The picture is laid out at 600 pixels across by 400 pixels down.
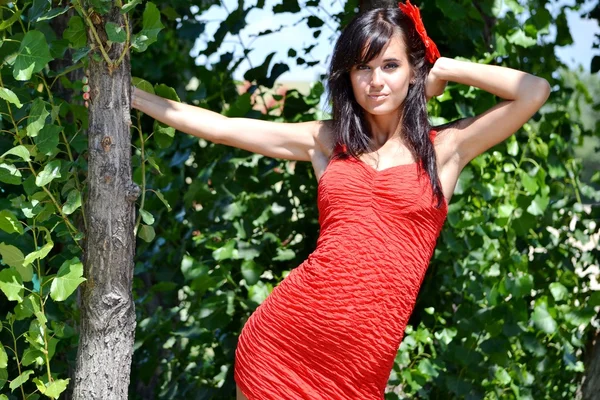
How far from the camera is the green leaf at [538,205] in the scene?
3104mm

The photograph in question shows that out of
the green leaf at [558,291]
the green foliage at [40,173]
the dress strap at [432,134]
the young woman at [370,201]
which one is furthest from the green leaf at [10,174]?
the green leaf at [558,291]

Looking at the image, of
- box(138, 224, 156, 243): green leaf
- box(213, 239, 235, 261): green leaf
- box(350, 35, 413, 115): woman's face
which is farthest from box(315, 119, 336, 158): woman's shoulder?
box(213, 239, 235, 261): green leaf

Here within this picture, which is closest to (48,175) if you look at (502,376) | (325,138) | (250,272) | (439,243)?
(325,138)

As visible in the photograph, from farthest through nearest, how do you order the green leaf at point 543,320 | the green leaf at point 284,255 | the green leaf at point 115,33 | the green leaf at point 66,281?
1. the green leaf at point 543,320
2. the green leaf at point 284,255
3. the green leaf at point 66,281
4. the green leaf at point 115,33

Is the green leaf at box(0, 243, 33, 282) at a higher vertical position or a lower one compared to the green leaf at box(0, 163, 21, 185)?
lower

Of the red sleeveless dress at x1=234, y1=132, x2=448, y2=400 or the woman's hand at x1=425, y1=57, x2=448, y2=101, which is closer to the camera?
the red sleeveless dress at x1=234, y1=132, x2=448, y2=400

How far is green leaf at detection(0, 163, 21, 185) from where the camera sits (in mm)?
2062

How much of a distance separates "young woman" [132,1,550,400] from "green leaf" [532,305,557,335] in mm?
1144

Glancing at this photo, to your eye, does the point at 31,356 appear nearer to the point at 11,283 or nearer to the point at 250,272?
the point at 11,283

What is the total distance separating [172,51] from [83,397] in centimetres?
209

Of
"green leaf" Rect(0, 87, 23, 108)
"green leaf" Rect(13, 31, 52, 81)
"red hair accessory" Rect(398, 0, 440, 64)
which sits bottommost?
"green leaf" Rect(0, 87, 23, 108)

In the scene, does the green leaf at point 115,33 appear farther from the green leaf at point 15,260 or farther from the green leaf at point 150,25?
the green leaf at point 15,260

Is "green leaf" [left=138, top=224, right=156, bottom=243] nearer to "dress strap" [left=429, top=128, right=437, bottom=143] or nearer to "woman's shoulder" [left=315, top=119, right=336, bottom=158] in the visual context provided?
"woman's shoulder" [left=315, top=119, right=336, bottom=158]

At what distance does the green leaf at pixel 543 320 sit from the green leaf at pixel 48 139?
1814 millimetres
